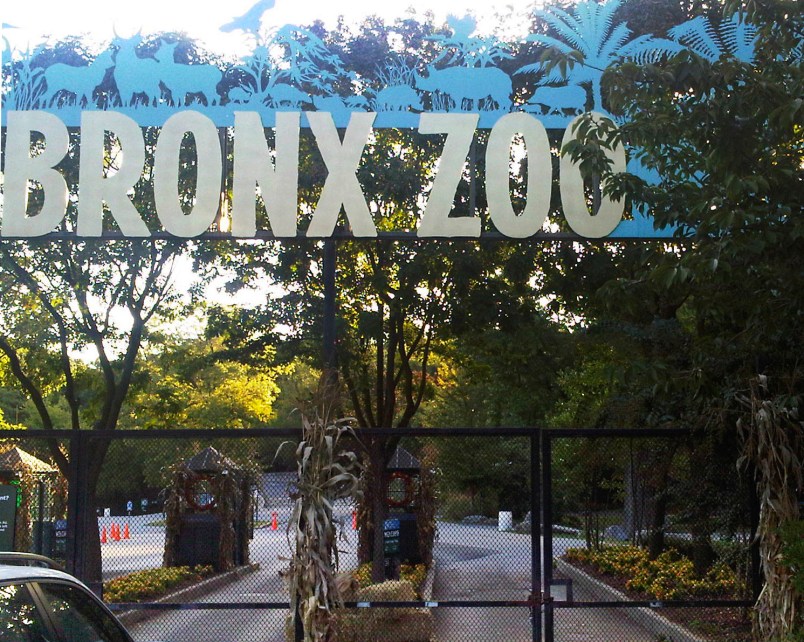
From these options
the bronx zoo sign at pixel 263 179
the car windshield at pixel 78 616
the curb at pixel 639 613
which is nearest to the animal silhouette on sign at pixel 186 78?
the bronx zoo sign at pixel 263 179

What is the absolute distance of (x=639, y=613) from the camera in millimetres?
11625

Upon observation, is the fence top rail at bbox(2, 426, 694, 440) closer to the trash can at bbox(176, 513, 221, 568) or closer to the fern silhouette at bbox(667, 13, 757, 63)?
the trash can at bbox(176, 513, 221, 568)

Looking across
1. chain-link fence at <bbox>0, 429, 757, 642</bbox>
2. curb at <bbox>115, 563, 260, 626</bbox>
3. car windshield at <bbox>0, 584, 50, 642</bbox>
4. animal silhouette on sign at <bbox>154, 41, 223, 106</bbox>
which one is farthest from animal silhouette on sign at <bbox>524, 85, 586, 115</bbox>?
car windshield at <bbox>0, 584, 50, 642</bbox>

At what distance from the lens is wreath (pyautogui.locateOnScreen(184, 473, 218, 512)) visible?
9906 millimetres

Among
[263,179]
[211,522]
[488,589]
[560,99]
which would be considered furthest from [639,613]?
[263,179]

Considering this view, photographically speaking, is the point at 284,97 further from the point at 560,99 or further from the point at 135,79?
the point at 560,99

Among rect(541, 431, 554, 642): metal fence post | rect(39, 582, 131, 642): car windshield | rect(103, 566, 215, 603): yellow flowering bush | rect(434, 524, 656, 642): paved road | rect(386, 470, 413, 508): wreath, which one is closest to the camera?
rect(39, 582, 131, 642): car windshield

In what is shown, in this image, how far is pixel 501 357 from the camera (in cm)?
1495

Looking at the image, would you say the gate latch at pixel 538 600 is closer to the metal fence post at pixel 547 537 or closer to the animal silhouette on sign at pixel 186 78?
the metal fence post at pixel 547 537

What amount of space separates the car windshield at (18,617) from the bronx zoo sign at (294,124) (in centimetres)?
719

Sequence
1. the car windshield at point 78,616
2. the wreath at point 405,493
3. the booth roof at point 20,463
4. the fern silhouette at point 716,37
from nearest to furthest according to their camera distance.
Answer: the car windshield at point 78,616 → the wreath at point 405,493 → the booth roof at point 20,463 → the fern silhouette at point 716,37

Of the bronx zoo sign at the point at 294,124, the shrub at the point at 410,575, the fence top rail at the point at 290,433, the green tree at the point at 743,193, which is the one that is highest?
the bronx zoo sign at the point at 294,124

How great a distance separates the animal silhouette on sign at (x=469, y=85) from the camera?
38.3 ft

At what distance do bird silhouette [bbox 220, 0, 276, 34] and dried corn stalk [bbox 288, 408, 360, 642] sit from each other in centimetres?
641
